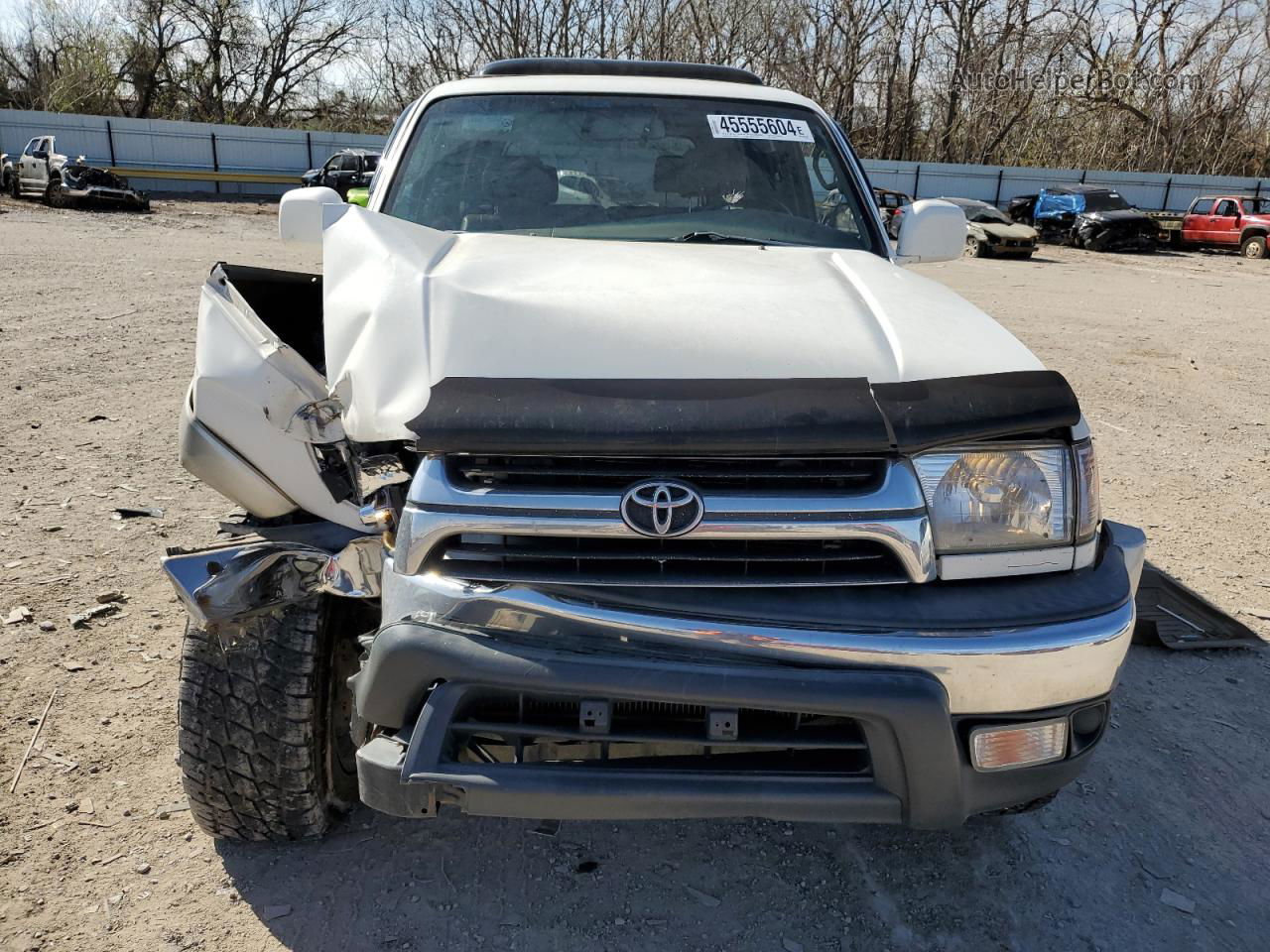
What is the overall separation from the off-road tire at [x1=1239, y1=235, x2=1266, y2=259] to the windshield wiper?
2587 centimetres

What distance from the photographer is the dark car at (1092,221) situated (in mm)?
24000

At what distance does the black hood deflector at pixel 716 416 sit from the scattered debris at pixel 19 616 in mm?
2592

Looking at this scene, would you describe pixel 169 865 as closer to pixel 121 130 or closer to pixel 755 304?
pixel 755 304

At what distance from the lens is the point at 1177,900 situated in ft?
8.00

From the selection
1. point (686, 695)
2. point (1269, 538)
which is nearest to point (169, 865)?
point (686, 695)

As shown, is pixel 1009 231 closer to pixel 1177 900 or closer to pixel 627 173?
pixel 627 173

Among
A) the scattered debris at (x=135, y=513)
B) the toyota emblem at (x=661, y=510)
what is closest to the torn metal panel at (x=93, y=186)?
the scattered debris at (x=135, y=513)

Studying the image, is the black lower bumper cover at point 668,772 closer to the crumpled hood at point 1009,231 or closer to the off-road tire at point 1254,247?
the crumpled hood at point 1009,231

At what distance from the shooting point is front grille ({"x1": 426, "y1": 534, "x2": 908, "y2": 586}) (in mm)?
1853

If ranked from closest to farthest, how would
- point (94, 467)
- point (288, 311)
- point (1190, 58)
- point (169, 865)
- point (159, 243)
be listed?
point (169, 865) < point (288, 311) < point (94, 467) < point (159, 243) < point (1190, 58)

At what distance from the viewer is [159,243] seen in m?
16.3

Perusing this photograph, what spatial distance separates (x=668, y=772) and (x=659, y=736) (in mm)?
73

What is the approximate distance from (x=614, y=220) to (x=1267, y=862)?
2.66m

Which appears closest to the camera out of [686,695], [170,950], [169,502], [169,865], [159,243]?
[686,695]
